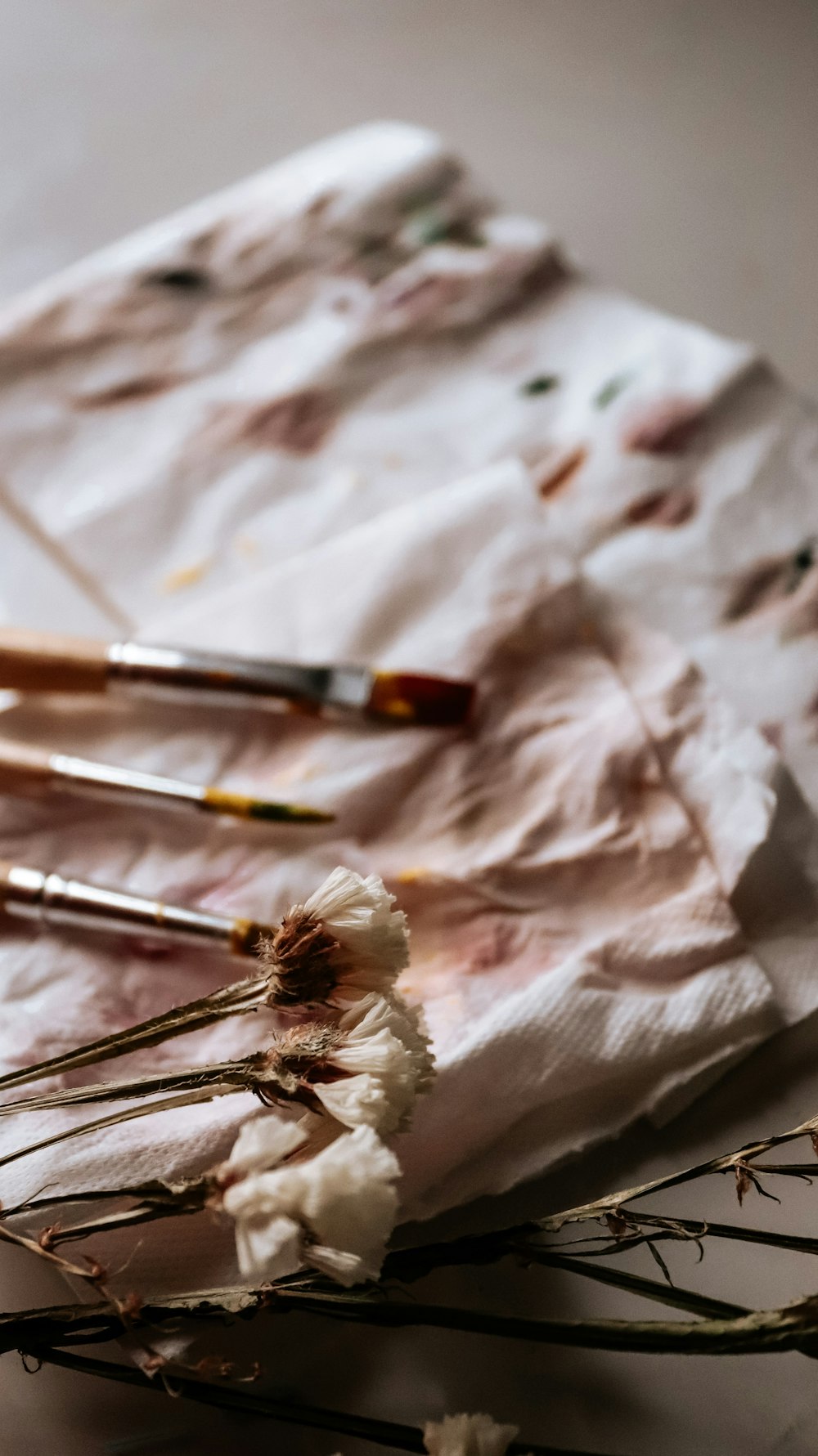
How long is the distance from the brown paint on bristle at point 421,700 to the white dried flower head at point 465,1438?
0.24 metres

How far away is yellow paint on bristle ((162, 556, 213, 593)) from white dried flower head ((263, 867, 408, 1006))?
0.25m

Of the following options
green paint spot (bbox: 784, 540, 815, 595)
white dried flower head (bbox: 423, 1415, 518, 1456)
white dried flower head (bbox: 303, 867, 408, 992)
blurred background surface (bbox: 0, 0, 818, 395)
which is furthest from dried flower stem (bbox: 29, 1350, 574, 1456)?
blurred background surface (bbox: 0, 0, 818, 395)

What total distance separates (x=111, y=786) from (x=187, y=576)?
0.39 ft

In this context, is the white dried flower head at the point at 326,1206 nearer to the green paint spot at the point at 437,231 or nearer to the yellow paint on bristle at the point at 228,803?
the yellow paint on bristle at the point at 228,803

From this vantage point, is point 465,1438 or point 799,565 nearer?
point 465,1438

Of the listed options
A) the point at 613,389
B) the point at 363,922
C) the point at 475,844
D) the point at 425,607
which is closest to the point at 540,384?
the point at 613,389

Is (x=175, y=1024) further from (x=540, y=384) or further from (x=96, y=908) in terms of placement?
(x=540, y=384)

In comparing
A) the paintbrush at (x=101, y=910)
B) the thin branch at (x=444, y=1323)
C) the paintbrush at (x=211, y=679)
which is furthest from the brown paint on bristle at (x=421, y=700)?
the thin branch at (x=444, y=1323)

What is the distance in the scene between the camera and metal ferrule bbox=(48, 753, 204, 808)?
0.44 m

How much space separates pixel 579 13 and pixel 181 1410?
78 cm

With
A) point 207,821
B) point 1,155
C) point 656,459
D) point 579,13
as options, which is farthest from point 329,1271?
point 579,13

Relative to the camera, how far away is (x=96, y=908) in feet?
1.35

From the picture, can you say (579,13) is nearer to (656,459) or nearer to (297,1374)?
(656,459)

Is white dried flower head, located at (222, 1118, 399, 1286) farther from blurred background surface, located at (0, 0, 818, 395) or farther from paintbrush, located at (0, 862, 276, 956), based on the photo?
blurred background surface, located at (0, 0, 818, 395)
